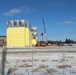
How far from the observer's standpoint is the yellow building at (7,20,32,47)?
146 metres

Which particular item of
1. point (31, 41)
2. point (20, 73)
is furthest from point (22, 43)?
point (20, 73)

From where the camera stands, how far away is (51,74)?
34.6ft

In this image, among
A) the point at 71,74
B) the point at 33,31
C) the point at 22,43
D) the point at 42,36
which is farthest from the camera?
the point at 33,31

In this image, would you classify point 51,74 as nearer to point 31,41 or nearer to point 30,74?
point 30,74

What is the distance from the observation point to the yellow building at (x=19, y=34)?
146 metres

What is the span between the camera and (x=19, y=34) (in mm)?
148875

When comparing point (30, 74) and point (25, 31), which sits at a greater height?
point (25, 31)

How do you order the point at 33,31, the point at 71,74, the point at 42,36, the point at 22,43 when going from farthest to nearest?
the point at 33,31 < the point at 22,43 < the point at 42,36 < the point at 71,74

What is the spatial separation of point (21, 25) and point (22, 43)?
12.0 meters

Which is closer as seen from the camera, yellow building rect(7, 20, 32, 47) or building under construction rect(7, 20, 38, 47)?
yellow building rect(7, 20, 32, 47)

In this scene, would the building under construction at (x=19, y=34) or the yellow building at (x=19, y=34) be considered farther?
the building under construction at (x=19, y=34)

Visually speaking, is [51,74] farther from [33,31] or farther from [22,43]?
[33,31]

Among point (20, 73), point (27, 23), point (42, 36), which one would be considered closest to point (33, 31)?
point (27, 23)

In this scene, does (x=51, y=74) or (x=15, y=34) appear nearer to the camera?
(x=51, y=74)
